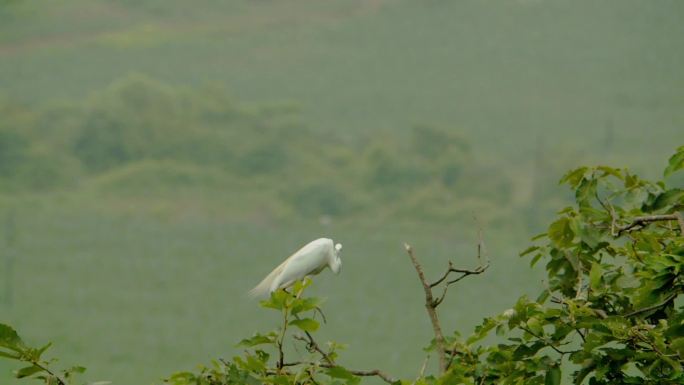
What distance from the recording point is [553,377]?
92.7 inches

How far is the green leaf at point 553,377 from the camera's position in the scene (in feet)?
7.70

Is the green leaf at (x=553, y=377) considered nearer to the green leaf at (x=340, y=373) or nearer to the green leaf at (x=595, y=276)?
the green leaf at (x=595, y=276)

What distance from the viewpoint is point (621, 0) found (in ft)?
142

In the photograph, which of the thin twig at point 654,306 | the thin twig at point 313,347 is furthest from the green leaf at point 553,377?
the thin twig at point 313,347

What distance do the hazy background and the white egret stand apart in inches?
890

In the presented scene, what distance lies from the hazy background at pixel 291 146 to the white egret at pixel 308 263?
22.6 meters

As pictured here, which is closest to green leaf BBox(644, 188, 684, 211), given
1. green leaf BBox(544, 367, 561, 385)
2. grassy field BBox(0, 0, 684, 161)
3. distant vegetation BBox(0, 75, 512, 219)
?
green leaf BBox(544, 367, 561, 385)

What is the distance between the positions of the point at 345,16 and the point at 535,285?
15929 millimetres

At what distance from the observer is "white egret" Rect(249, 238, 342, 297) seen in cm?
258

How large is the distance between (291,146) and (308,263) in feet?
118

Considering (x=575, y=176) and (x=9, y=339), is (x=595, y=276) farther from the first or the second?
(x=9, y=339)

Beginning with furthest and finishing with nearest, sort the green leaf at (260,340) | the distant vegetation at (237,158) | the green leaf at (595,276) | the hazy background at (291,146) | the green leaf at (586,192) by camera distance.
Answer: the distant vegetation at (237,158) → the hazy background at (291,146) → the green leaf at (586,192) → the green leaf at (595,276) → the green leaf at (260,340)

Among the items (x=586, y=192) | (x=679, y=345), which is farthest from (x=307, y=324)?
(x=586, y=192)

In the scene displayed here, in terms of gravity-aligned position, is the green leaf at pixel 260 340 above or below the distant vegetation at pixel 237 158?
below
